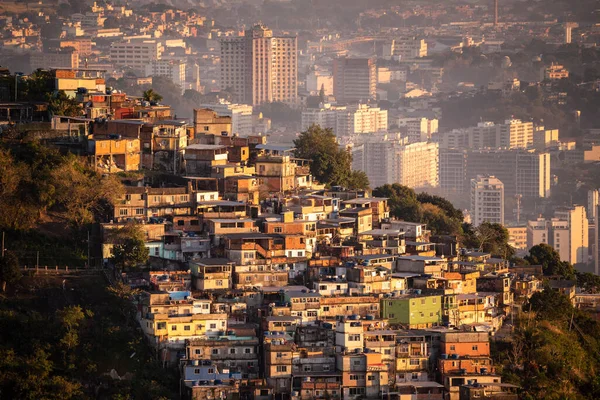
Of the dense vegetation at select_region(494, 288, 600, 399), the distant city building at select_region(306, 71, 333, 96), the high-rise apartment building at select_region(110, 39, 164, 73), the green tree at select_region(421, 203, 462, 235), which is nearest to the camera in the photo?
the dense vegetation at select_region(494, 288, 600, 399)

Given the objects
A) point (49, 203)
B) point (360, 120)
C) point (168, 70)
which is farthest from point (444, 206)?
point (168, 70)

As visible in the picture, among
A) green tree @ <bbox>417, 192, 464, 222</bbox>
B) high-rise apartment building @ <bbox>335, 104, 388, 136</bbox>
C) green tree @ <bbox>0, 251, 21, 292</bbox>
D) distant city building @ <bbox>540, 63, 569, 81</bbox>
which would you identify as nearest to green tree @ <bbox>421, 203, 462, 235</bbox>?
green tree @ <bbox>417, 192, 464, 222</bbox>

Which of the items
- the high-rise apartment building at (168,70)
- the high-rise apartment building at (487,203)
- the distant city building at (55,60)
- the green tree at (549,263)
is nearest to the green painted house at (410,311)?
the green tree at (549,263)

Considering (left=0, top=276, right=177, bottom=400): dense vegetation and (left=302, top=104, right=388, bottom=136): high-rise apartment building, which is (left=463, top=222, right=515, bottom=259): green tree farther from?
(left=302, top=104, right=388, bottom=136): high-rise apartment building

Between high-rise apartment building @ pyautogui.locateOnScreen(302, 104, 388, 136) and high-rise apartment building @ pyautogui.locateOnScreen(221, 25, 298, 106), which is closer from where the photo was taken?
high-rise apartment building @ pyautogui.locateOnScreen(302, 104, 388, 136)

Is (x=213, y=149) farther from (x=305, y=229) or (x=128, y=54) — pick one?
(x=128, y=54)

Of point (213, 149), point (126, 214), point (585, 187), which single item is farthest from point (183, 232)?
point (585, 187)

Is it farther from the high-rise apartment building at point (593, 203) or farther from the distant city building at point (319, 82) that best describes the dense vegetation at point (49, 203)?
the distant city building at point (319, 82)

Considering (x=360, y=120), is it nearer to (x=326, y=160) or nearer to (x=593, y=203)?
(x=593, y=203)
